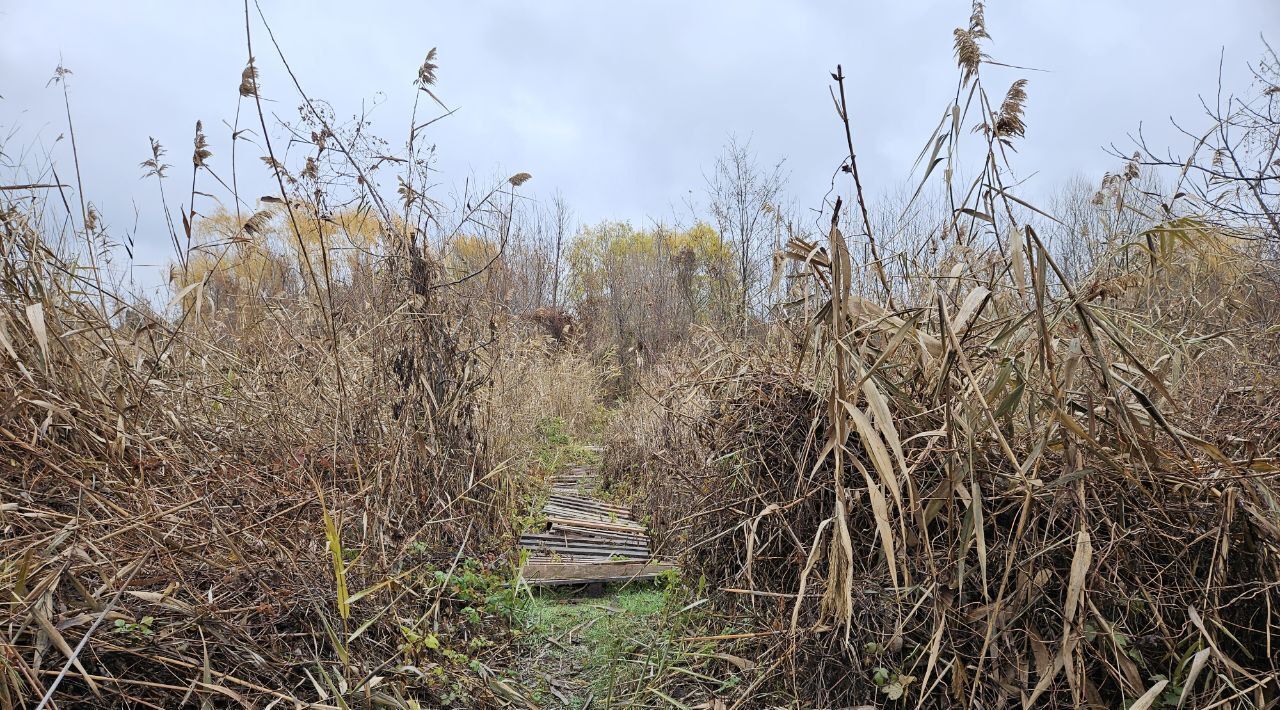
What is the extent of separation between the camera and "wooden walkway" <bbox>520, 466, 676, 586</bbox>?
3.54m

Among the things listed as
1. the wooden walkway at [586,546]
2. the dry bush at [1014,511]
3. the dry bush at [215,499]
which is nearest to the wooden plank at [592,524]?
the wooden walkway at [586,546]

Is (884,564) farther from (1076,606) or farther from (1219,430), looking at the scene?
(1219,430)

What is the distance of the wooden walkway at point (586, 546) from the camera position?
3.54m

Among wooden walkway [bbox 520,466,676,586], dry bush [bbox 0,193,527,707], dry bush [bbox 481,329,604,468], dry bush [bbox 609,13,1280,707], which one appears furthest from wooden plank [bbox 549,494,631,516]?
dry bush [bbox 609,13,1280,707]

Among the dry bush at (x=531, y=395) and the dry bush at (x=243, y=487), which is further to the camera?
the dry bush at (x=531, y=395)

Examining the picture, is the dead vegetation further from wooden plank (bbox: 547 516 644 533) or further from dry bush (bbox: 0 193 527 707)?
wooden plank (bbox: 547 516 644 533)

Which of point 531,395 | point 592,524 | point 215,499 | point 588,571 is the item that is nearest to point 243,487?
point 215,499

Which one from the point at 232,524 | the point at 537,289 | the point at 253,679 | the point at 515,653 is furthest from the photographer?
the point at 537,289

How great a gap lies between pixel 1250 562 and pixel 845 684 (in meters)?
1.13

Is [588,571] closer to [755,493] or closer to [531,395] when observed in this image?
[755,493]

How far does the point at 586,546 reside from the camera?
4.04 metres

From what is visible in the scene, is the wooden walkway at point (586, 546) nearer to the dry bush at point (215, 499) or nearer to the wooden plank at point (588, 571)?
the wooden plank at point (588, 571)

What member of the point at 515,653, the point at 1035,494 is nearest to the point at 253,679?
the point at 515,653

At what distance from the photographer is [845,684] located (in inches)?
78.4
